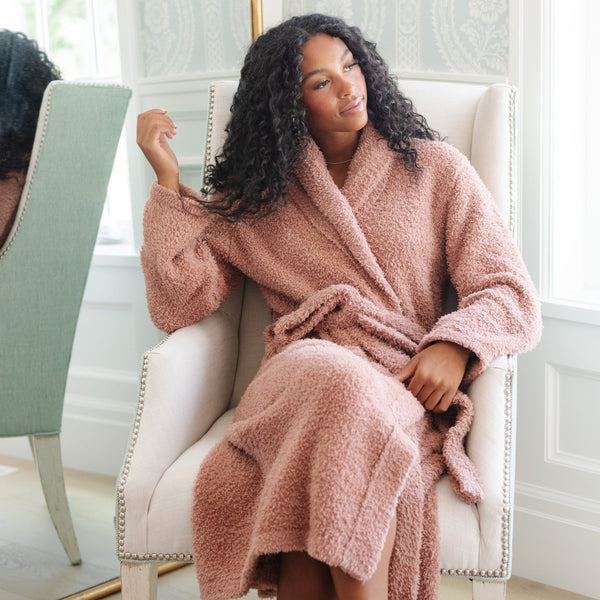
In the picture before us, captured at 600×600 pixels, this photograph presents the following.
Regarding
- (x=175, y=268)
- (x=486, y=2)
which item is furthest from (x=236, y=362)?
(x=486, y=2)

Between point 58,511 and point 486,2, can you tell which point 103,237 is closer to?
point 58,511

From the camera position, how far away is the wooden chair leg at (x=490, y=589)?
119cm

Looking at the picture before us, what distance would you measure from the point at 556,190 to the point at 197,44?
34.2 inches

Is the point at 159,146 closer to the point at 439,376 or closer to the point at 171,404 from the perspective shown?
the point at 171,404

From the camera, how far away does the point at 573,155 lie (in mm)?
1827

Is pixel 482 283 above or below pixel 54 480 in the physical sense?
above

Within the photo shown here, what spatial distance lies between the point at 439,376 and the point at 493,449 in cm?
14

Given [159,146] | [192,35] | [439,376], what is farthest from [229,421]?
[192,35]

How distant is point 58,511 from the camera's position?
1.72 m

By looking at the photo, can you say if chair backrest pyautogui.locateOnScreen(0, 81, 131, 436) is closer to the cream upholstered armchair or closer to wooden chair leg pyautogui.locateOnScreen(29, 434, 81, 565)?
wooden chair leg pyautogui.locateOnScreen(29, 434, 81, 565)

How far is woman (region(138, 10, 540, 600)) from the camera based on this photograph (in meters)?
1.10

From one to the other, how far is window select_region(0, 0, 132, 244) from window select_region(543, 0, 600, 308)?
2.92 ft

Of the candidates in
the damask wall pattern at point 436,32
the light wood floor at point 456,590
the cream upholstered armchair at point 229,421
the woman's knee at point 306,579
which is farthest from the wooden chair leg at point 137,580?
the damask wall pattern at point 436,32

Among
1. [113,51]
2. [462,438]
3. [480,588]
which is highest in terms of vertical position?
[113,51]
